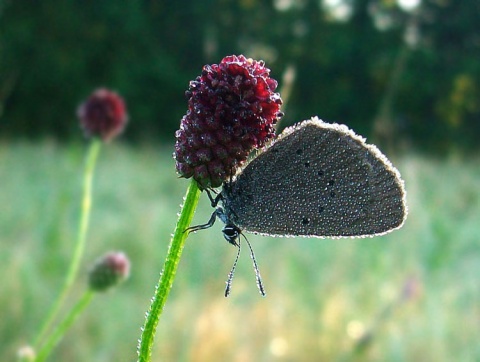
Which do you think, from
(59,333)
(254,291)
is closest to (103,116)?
(59,333)

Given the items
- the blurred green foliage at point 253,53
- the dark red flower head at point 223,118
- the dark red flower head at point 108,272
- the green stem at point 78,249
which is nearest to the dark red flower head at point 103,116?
the green stem at point 78,249

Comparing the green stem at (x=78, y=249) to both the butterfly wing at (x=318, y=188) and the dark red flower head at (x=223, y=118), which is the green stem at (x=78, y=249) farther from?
the dark red flower head at (x=223, y=118)

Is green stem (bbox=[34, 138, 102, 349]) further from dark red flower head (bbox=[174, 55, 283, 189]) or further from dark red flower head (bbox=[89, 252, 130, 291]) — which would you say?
dark red flower head (bbox=[174, 55, 283, 189])

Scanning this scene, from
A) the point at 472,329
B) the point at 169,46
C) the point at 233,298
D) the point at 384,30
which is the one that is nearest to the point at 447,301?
the point at 472,329

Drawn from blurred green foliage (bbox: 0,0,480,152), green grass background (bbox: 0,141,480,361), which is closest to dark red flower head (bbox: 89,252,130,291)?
green grass background (bbox: 0,141,480,361)

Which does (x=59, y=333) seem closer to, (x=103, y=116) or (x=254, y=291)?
(x=103, y=116)

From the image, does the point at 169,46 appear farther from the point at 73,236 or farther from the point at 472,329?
the point at 472,329
